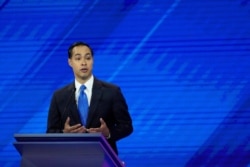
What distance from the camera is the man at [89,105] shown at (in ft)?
11.3

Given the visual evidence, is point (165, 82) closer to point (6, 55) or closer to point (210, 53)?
point (210, 53)

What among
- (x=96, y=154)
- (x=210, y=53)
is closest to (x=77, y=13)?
(x=210, y=53)

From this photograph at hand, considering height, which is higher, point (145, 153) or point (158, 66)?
point (158, 66)

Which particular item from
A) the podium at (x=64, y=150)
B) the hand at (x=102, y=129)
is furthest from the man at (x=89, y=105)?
the podium at (x=64, y=150)

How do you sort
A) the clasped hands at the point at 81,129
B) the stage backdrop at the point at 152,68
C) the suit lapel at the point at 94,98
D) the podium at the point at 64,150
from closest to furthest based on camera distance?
the podium at the point at 64,150 < the clasped hands at the point at 81,129 < the suit lapel at the point at 94,98 < the stage backdrop at the point at 152,68

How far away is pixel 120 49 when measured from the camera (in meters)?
4.95

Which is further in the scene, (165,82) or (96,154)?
(165,82)

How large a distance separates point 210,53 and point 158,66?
0.40 meters

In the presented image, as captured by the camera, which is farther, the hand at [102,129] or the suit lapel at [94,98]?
the suit lapel at [94,98]

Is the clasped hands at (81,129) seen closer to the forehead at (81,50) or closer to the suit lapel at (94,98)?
the suit lapel at (94,98)

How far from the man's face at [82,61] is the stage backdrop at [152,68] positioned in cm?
146

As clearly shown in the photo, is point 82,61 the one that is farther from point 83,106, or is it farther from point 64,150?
point 64,150

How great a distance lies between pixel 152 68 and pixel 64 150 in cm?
226

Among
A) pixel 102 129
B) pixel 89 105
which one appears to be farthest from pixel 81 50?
pixel 102 129
